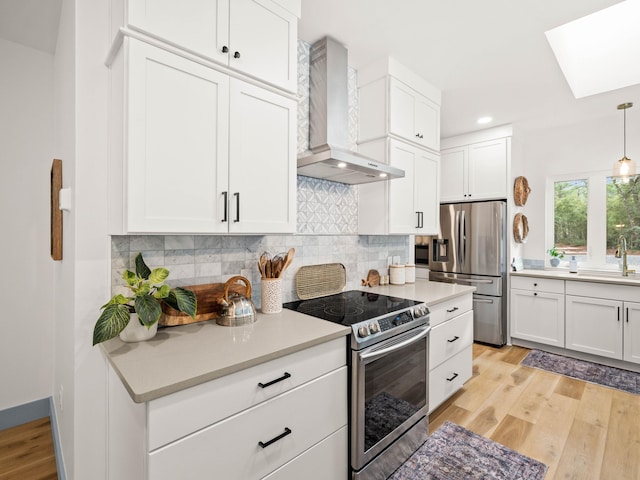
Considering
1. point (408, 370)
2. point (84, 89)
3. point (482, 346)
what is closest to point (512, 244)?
point (482, 346)

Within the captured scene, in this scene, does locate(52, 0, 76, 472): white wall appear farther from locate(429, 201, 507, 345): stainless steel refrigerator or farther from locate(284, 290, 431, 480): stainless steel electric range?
locate(429, 201, 507, 345): stainless steel refrigerator

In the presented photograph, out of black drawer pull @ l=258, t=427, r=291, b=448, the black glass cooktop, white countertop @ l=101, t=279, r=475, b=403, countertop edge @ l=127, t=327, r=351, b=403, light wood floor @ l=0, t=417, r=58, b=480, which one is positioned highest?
the black glass cooktop

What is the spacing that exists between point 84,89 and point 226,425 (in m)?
1.50

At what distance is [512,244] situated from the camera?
391 centimetres

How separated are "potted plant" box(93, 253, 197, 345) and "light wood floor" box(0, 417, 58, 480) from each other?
1.38 m

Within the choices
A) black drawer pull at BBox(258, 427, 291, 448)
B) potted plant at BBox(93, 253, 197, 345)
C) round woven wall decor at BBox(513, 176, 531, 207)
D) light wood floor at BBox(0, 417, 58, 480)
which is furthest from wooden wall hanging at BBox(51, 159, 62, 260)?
round woven wall decor at BBox(513, 176, 531, 207)

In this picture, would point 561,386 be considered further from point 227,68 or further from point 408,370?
point 227,68

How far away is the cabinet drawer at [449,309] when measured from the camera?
2258 mm

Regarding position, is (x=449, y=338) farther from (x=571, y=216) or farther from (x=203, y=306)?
(x=571, y=216)

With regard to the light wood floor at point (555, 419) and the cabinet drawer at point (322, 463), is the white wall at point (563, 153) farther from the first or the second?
the cabinet drawer at point (322, 463)

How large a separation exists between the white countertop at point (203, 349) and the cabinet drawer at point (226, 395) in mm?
41

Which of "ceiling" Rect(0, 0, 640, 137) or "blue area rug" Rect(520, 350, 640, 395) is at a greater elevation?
"ceiling" Rect(0, 0, 640, 137)

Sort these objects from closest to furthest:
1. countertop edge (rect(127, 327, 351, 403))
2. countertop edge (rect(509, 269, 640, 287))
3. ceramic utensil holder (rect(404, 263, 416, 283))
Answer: countertop edge (rect(127, 327, 351, 403)), ceramic utensil holder (rect(404, 263, 416, 283)), countertop edge (rect(509, 269, 640, 287))

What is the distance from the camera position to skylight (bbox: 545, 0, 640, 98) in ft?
7.71
